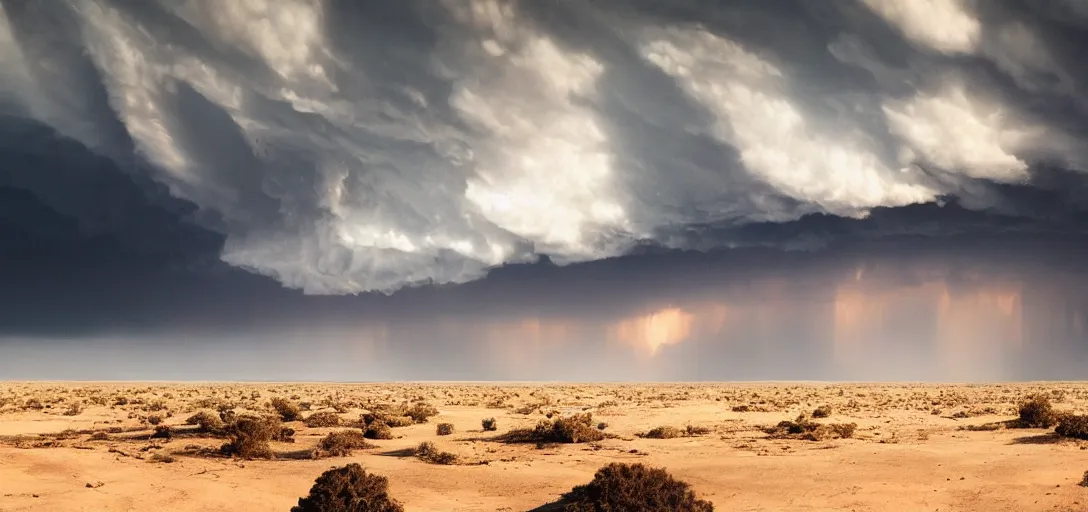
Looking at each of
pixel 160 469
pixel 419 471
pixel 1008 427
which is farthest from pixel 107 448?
pixel 1008 427

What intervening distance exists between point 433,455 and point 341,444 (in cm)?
476

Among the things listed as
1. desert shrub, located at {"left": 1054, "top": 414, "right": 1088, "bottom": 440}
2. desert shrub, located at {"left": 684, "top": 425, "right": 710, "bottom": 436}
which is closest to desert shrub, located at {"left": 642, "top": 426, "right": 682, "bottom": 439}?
desert shrub, located at {"left": 684, "top": 425, "right": 710, "bottom": 436}

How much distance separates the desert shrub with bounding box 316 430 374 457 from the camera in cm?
3130

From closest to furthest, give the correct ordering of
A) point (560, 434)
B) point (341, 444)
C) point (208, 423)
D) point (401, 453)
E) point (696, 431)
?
point (401, 453), point (341, 444), point (560, 434), point (208, 423), point (696, 431)

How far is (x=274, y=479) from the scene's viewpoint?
26156 mm

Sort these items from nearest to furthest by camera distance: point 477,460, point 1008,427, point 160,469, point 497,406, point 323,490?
point 323,490 < point 160,469 < point 477,460 < point 1008,427 < point 497,406

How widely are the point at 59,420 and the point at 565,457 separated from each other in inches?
1383

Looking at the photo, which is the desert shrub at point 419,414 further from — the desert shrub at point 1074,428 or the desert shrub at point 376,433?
the desert shrub at point 1074,428

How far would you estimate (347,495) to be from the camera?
19.8m

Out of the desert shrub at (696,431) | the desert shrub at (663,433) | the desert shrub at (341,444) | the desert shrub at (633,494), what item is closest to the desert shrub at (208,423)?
the desert shrub at (341,444)

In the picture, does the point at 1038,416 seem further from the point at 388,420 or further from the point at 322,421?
→ the point at 322,421

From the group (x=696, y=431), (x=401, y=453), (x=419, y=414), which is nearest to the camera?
(x=401, y=453)

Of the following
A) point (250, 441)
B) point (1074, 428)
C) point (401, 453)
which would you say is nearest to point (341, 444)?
point (401, 453)

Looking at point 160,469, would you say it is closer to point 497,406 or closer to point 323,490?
point 323,490
